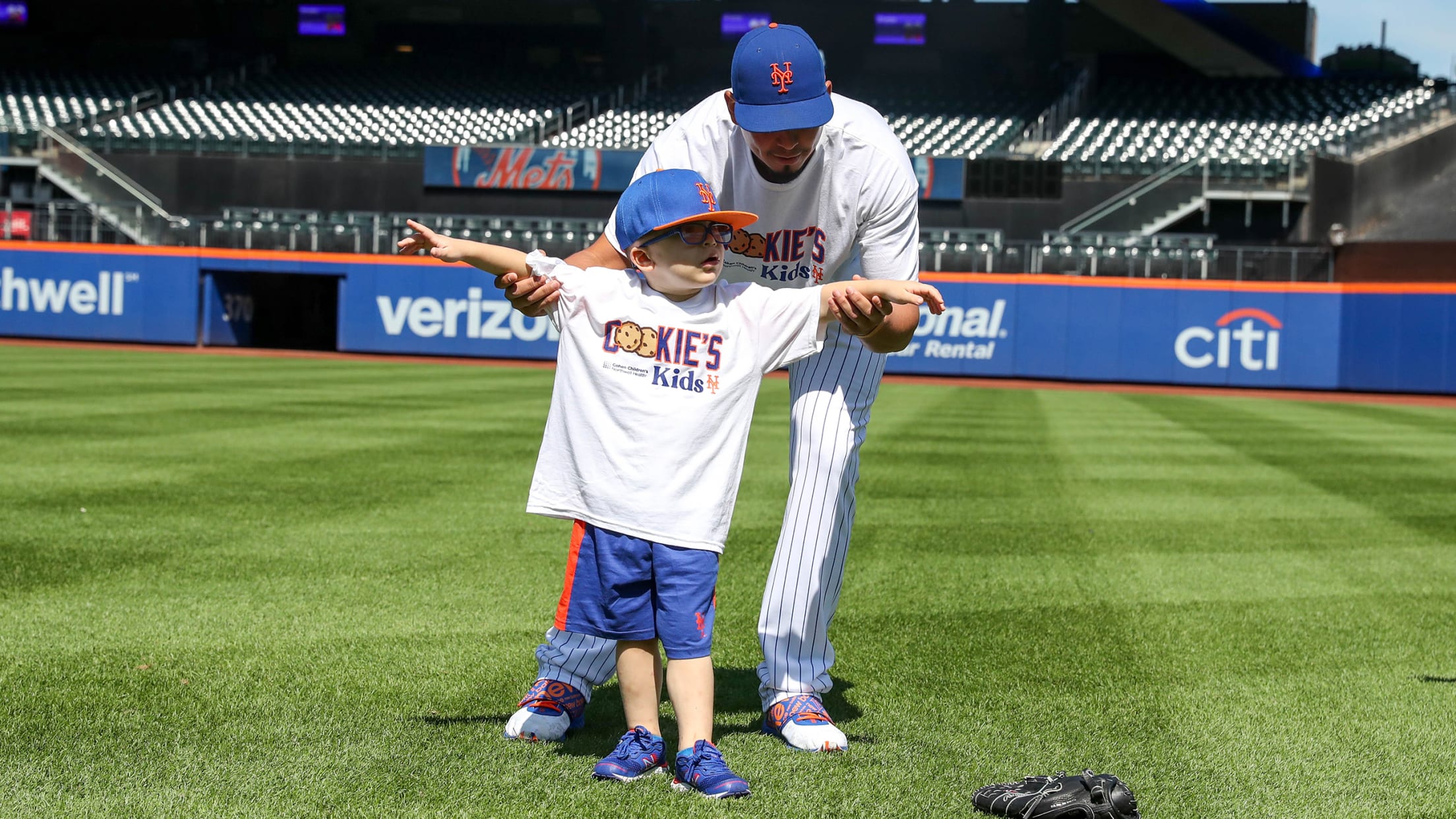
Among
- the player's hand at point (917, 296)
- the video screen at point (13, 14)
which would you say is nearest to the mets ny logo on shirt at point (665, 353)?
the player's hand at point (917, 296)

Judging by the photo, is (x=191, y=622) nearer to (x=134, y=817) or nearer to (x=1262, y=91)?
(x=134, y=817)

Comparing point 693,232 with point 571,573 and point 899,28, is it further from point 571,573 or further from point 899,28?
point 899,28

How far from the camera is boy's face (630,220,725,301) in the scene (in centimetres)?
326

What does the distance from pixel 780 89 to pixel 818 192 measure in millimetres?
417

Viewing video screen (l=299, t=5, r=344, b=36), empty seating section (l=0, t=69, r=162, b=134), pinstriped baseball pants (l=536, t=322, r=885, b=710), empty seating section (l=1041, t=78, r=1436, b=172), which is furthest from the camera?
video screen (l=299, t=5, r=344, b=36)

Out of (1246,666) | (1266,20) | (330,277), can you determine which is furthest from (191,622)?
(1266,20)

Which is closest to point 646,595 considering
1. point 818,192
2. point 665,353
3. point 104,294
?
point 665,353

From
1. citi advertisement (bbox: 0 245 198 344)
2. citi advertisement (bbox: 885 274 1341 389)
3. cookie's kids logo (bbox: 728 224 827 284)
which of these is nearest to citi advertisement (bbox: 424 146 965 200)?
citi advertisement (bbox: 885 274 1341 389)

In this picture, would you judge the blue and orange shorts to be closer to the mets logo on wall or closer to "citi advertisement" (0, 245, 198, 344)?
the mets logo on wall

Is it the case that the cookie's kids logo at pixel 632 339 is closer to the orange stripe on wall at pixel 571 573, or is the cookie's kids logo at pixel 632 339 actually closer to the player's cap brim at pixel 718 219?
the player's cap brim at pixel 718 219

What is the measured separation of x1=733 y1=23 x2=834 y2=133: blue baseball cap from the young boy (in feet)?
1.14

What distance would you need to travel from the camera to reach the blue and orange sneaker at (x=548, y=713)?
3525mm

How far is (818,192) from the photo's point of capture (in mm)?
3824

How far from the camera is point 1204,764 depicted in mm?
3428
